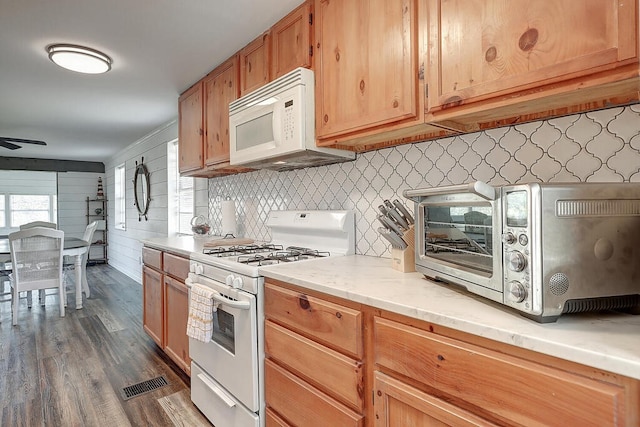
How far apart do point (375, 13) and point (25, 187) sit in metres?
8.59

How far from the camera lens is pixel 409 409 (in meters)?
0.99

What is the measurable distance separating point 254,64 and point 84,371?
2476mm

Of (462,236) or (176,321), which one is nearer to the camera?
(462,236)

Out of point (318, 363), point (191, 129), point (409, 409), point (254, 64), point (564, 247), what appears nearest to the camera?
point (564, 247)

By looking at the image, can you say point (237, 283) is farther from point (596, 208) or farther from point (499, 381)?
point (596, 208)

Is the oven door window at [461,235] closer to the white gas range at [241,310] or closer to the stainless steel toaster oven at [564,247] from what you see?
the stainless steel toaster oven at [564,247]

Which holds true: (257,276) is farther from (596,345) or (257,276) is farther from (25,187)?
(25,187)

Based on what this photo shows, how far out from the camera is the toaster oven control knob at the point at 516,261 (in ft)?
2.60

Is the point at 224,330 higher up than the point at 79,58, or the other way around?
the point at 79,58

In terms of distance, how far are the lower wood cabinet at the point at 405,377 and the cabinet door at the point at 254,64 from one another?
4.31ft

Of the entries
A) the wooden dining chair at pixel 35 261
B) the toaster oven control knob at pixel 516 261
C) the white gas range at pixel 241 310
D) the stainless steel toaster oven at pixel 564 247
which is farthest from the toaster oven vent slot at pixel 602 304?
the wooden dining chair at pixel 35 261

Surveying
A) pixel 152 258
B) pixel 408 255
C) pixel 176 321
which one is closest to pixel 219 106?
pixel 152 258

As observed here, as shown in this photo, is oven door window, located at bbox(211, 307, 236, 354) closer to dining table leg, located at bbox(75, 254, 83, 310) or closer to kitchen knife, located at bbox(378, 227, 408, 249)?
kitchen knife, located at bbox(378, 227, 408, 249)

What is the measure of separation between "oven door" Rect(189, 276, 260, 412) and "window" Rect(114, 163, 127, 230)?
215 inches
